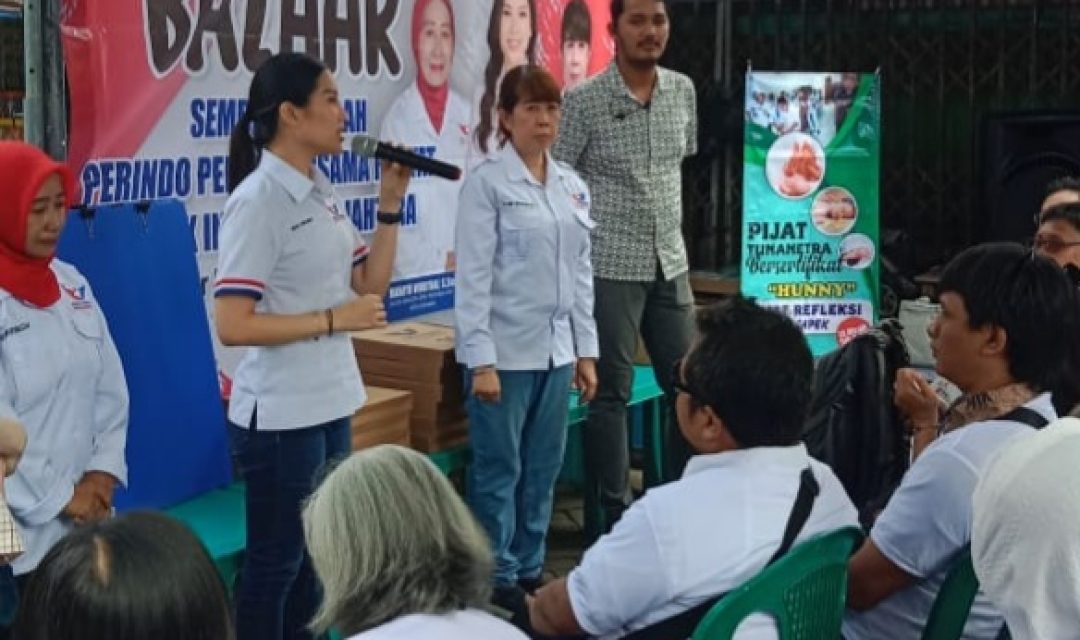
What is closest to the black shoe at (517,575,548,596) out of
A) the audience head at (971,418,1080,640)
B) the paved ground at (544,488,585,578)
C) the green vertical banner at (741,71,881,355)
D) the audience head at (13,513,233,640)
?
the paved ground at (544,488,585,578)

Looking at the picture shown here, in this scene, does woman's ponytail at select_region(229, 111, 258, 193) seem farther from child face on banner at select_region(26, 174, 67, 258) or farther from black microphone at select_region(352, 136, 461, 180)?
child face on banner at select_region(26, 174, 67, 258)

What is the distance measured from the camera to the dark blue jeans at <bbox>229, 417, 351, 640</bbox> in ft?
9.14

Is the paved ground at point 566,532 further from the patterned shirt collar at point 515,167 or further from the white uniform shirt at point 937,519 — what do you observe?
the white uniform shirt at point 937,519

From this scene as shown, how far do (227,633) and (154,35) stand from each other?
223 cm

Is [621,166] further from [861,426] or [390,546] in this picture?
[390,546]

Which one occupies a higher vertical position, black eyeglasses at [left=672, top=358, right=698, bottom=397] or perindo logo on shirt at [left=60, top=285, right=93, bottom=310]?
perindo logo on shirt at [left=60, top=285, right=93, bottom=310]

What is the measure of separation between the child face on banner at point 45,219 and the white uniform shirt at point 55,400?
0.09 metres

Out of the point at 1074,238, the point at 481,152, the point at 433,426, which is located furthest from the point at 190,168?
the point at 1074,238

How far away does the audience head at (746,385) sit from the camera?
78.4 inches

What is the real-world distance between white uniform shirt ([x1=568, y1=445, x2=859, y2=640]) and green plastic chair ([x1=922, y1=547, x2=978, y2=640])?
0.93ft

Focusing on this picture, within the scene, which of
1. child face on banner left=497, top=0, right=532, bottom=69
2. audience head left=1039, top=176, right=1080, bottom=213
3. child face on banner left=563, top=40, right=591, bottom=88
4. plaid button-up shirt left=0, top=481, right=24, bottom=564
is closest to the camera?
plaid button-up shirt left=0, top=481, right=24, bottom=564

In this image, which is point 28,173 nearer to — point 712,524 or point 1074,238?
point 712,524

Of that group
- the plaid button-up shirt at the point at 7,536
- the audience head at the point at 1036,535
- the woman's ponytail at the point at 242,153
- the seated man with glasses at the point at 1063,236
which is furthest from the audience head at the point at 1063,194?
the plaid button-up shirt at the point at 7,536

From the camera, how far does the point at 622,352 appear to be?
4184 mm
